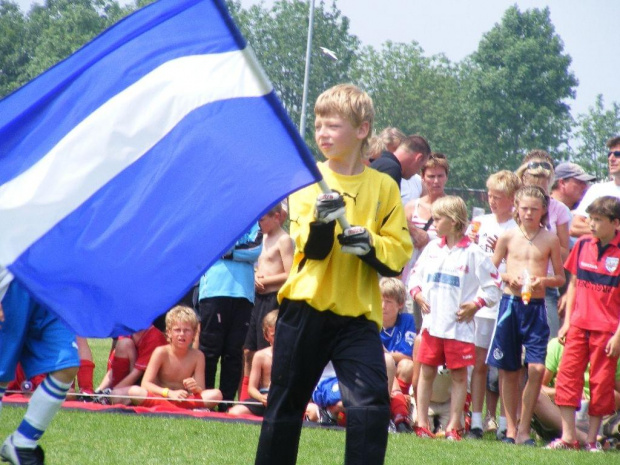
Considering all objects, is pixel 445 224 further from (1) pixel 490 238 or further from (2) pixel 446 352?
(2) pixel 446 352

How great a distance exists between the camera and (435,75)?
95.0 metres

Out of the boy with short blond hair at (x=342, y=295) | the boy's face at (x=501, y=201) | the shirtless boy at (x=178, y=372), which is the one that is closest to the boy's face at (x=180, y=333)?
the shirtless boy at (x=178, y=372)

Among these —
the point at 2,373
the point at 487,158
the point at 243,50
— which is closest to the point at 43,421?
the point at 2,373

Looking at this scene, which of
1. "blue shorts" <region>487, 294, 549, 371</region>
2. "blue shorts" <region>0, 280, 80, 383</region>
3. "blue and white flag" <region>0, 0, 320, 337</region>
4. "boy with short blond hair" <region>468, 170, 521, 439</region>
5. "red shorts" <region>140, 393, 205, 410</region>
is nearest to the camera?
"blue and white flag" <region>0, 0, 320, 337</region>

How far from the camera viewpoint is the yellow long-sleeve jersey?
16.6 ft

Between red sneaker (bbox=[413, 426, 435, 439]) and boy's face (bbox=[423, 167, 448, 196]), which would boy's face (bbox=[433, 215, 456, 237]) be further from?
red sneaker (bbox=[413, 426, 435, 439])

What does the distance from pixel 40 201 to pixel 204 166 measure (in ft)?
2.57

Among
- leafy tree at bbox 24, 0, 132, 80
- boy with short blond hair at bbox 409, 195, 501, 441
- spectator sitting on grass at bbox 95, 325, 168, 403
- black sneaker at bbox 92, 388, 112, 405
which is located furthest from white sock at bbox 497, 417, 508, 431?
leafy tree at bbox 24, 0, 132, 80

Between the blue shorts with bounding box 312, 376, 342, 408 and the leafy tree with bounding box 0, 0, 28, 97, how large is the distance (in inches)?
2819

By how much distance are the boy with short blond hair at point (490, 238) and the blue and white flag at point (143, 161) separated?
4643mm

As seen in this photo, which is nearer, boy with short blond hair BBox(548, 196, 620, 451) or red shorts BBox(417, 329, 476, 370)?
boy with short blond hair BBox(548, 196, 620, 451)

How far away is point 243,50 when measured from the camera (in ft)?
15.9

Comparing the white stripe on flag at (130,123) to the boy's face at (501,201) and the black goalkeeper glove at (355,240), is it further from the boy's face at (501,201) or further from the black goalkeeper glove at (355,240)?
the boy's face at (501,201)

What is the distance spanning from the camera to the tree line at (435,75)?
270ft
